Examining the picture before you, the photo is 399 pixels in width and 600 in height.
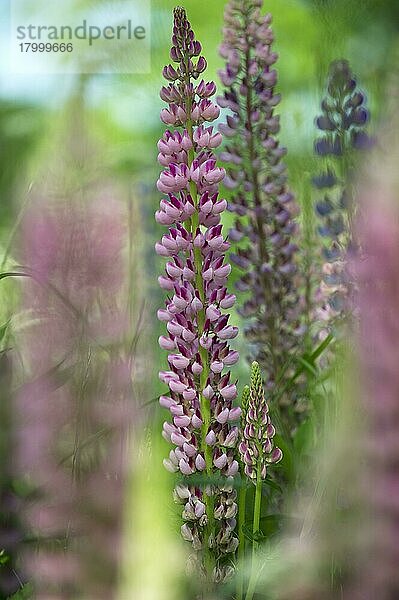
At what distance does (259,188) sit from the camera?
1.23 feet

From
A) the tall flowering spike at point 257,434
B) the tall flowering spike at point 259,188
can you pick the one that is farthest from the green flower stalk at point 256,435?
the tall flowering spike at point 259,188

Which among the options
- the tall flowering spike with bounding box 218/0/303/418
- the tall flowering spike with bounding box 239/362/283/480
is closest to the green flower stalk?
the tall flowering spike with bounding box 239/362/283/480

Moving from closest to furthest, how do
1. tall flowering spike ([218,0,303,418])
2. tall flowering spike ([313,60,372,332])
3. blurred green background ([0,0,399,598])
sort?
1. blurred green background ([0,0,399,598])
2. tall flowering spike ([313,60,372,332])
3. tall flowering spike ([218,0,303,418])

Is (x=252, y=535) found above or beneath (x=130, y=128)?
beneath

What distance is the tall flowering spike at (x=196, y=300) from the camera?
8.8 inches

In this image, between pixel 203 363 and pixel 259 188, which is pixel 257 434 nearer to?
pixel 203 363

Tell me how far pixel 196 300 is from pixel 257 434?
0.04 m

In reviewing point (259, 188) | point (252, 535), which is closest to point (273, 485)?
point (252, 535)

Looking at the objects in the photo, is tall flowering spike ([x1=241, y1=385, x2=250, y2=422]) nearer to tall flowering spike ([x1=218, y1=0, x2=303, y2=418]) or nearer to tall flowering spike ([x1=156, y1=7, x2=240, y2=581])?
tall flowering spike ([x1=156, y1=7, x2=240, y2=581])

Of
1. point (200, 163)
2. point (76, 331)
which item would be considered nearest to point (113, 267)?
point (76, 331)

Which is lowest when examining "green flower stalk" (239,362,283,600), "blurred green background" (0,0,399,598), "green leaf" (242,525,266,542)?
"green leaf" (242,525,266,542)

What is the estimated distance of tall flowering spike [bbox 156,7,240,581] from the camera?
22 centimetres

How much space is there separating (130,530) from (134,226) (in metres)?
0.06

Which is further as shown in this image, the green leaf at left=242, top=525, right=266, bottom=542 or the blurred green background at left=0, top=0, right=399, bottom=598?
the green leaf at left=242, top=525, right=266, bottom=542
